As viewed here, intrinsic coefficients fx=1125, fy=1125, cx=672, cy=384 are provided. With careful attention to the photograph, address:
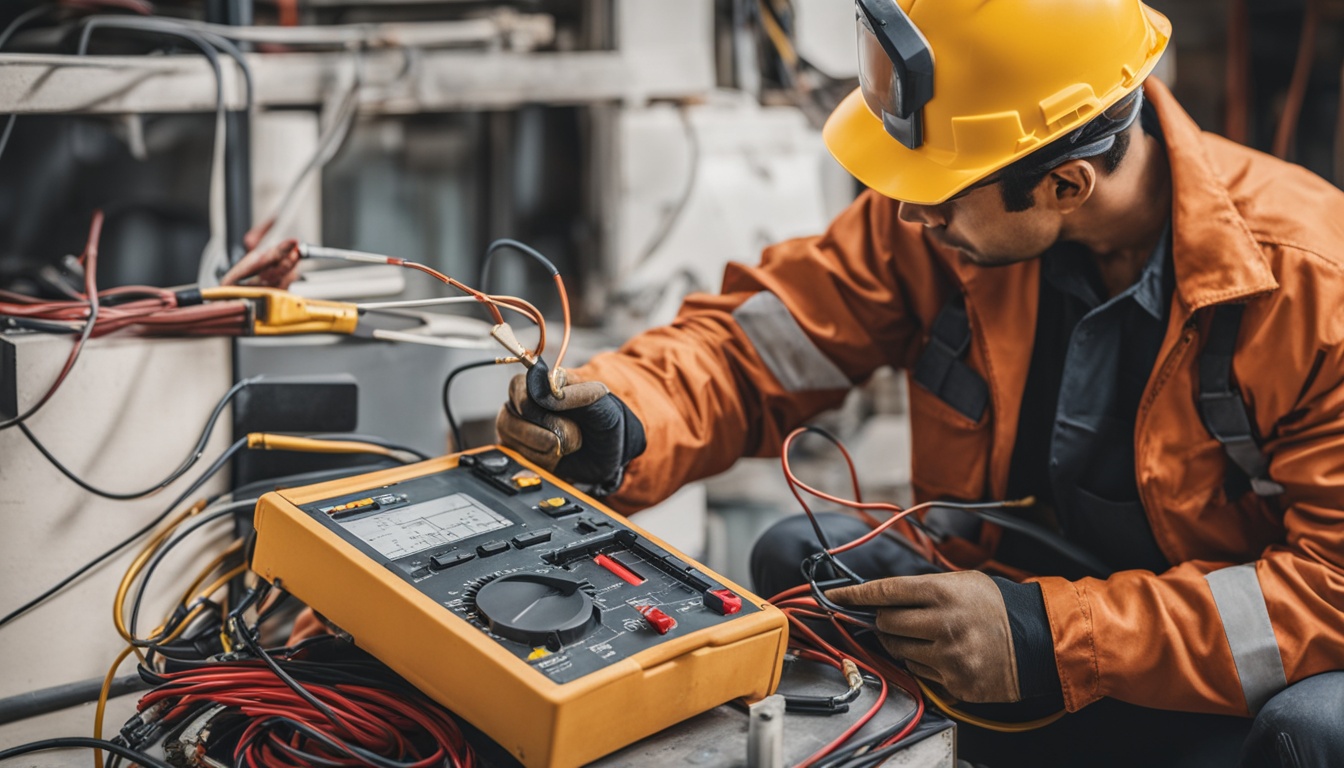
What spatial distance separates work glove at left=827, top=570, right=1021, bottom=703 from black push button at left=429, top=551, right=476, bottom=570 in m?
0.39

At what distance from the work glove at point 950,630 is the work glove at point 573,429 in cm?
34

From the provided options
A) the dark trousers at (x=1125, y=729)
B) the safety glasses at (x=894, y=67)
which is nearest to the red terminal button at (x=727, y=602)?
the dark trousers at (x=1125, y=729)

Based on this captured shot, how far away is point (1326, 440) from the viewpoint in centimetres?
122

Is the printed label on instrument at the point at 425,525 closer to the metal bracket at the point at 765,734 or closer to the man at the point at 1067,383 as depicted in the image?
the man at the point at 1067,383

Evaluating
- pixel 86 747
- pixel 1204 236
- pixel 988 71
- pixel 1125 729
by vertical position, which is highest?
pixel 988 71

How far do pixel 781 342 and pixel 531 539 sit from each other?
57 cm

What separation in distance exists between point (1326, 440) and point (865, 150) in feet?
1.97

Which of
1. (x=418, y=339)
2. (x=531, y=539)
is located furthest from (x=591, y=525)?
(x=418, y=339)

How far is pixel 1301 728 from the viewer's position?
1077 mm

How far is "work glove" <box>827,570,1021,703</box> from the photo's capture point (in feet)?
3.65

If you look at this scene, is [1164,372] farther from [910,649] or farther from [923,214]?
[910,649]

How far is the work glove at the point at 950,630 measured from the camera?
1.11 metres

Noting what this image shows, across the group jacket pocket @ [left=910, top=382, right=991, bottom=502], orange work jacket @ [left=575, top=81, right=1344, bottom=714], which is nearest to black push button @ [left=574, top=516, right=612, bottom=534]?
orange work jacket @ [left=575, top=81, right=1344, bottom=714]

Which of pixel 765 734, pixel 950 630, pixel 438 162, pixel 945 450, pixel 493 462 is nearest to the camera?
pixel 765 734
